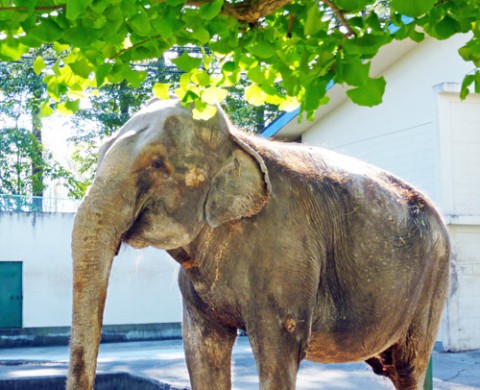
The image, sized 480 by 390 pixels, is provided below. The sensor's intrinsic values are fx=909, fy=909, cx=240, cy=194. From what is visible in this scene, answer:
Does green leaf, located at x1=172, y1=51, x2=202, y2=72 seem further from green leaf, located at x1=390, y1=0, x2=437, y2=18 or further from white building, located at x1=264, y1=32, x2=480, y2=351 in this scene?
white building, located at x1=264, y1=32, x2=480, y2=351

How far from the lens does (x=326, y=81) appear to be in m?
3.59

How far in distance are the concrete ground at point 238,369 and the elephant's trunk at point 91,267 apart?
425 cm

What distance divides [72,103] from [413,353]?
246cm

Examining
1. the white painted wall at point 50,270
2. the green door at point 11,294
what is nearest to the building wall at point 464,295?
the white painted wall at point 50,270

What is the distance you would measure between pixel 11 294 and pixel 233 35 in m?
17.4

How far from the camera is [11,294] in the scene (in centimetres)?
2008

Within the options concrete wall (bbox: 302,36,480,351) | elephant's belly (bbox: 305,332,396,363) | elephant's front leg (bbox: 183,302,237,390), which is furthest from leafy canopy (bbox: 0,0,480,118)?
concrete wall (bbox: 302,36,480,351)

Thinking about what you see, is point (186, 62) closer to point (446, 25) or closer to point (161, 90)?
point (161, 90)

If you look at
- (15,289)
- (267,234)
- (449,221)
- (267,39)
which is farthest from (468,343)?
(267,39)

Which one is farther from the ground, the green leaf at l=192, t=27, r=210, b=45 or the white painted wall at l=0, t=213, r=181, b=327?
the green leaf at l=192, t=27, r=210, b=45

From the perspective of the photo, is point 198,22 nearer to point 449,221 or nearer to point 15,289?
point 449,221

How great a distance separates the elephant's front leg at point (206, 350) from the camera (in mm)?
4699

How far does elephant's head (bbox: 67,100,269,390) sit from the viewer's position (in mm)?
4078

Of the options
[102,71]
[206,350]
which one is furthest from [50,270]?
[102,71]
